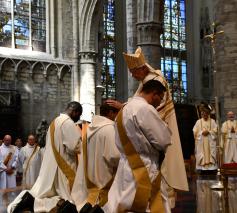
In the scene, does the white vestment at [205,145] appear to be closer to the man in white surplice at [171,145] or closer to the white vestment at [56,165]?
the white vestment at [56,165]

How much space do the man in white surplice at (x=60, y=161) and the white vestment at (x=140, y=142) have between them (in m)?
2.62

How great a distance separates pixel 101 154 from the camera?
18.9 feet

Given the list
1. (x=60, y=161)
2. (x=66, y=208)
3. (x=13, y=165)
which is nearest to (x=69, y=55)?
(x=13, y=165)

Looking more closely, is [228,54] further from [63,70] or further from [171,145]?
[63,70]

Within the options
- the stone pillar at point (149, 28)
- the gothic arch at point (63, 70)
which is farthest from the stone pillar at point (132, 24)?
the gothic arch at point (63, 70)

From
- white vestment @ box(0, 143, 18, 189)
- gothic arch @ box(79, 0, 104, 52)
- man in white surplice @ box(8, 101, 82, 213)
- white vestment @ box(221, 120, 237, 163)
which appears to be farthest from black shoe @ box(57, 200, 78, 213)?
gothic arch @ box(79, 0, 104, 52)

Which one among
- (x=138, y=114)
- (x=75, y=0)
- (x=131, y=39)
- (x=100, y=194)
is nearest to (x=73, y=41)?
(x=75, y=0)

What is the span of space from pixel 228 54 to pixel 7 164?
20.9ft

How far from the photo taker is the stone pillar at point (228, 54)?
13094mm

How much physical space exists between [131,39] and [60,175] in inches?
441

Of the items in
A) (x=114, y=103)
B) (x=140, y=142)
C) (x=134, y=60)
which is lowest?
(x=140, y=142)

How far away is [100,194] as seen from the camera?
19.0 ft

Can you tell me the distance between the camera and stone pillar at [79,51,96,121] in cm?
2299

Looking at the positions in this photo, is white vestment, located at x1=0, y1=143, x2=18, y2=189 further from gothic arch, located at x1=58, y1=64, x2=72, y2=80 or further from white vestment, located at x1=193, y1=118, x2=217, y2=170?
gothic arch, located at x1=58, y1=64, x2=72, y2=80
